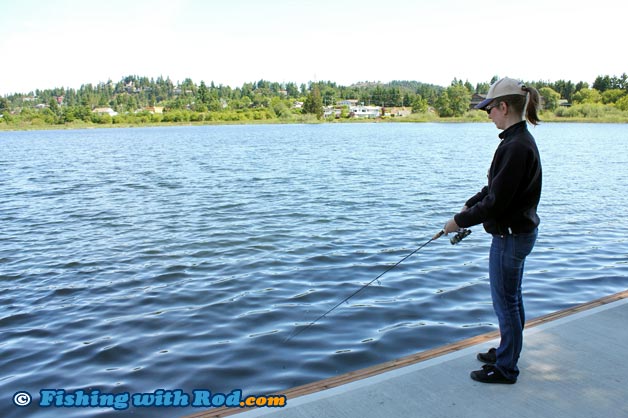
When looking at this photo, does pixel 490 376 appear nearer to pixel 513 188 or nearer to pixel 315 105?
pixel 513 188

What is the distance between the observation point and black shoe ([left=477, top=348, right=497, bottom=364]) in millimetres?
3834

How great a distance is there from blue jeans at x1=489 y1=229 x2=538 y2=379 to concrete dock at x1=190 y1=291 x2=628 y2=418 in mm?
182

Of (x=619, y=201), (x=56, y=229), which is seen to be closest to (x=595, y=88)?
(x=619, y=201)

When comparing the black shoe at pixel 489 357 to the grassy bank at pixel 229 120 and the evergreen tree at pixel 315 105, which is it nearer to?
the grassy bank at pixel 229 120

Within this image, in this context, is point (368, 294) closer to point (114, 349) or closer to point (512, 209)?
point (114, 349)

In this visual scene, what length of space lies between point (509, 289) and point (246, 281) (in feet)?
16.8

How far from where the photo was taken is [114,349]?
585 centimetres

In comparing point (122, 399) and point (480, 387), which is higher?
point (480, 387)

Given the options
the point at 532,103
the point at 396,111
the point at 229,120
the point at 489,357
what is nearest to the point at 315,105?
the point at 229,120

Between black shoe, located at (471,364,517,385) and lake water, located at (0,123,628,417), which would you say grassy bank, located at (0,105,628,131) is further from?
black shoe, located at (471,364,517,385)

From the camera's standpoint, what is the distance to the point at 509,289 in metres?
3.62

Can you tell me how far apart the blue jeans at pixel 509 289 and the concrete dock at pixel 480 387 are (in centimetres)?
18

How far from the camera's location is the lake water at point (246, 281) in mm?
5434

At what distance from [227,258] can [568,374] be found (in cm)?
667
